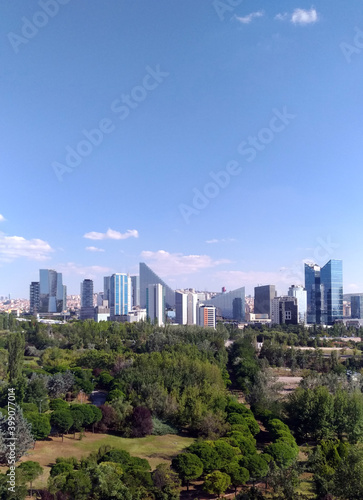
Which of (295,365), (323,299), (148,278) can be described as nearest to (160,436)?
(295,365)

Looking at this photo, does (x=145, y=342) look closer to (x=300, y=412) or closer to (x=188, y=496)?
(x=300, y=412)

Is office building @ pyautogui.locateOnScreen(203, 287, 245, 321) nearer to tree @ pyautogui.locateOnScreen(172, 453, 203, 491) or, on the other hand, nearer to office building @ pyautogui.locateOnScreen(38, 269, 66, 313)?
office building @ pyautogui.locateOnScreen(38, 269, 66, 313)

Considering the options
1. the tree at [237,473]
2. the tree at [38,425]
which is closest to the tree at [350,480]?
the tree at [237,473]

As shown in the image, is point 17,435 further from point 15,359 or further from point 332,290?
point 332,290

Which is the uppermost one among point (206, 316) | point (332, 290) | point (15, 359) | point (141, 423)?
point (332, 290)

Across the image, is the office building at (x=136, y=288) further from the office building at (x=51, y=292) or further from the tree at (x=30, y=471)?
the tree at (x=30, y=471)

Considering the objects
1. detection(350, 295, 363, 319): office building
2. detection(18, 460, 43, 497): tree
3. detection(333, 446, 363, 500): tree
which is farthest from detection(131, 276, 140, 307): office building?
detection(333, 446, 363, 500): tree

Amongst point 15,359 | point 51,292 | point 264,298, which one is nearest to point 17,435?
point 15,359
